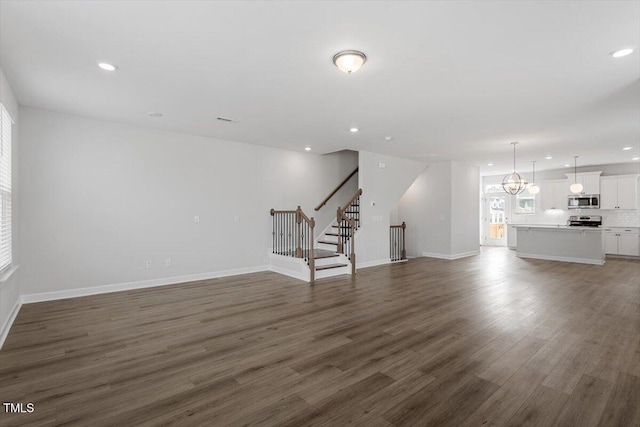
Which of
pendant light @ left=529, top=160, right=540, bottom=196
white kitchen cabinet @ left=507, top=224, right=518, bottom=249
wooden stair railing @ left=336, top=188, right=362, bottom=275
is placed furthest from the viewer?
white kitchen cabinet @ left=507, top=224, right=518, bottom=249

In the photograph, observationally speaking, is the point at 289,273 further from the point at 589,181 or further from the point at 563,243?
the point at 589,181

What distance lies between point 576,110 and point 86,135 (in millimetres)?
7749

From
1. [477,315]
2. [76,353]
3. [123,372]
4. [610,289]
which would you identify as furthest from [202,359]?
[610,289]

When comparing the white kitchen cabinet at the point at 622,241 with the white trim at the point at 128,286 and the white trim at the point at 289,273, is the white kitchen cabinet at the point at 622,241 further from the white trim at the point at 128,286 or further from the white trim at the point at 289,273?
the white trim at the point at 128,286

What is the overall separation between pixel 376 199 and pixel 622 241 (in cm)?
818

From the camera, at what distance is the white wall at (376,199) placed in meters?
7.91

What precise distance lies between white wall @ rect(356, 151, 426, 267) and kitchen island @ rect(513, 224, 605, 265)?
4362 mm

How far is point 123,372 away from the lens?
2746 mm

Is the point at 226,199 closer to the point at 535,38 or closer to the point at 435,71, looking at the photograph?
the point at 435,71

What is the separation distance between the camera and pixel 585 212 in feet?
35.7

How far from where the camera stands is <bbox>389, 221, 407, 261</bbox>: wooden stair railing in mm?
9211

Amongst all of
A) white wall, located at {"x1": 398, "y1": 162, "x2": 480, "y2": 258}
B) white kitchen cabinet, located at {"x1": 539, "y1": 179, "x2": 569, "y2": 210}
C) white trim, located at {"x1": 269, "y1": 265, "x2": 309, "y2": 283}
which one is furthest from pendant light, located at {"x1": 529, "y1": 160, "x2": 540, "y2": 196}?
white trim, located at {"x1": 269, "y1": 265, "x2": 309, "y2": 283}

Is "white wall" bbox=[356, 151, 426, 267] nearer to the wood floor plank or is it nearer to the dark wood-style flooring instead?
the dark wood-style flooring

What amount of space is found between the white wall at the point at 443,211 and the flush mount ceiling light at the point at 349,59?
23.5 feet
